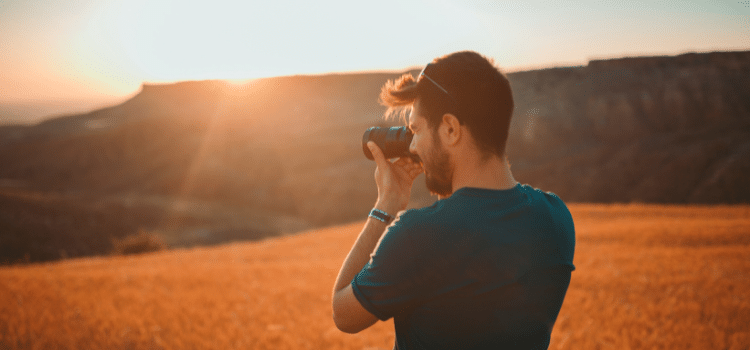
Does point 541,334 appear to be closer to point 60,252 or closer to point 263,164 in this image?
point 60,252

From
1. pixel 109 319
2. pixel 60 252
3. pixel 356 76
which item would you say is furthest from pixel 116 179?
pixel 109 319

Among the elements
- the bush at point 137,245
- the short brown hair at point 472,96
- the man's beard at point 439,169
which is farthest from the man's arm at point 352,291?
the bush at point 137,245

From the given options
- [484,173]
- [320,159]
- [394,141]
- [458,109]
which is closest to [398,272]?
[484,173]

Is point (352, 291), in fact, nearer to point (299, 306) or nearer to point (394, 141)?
point (394, 141)

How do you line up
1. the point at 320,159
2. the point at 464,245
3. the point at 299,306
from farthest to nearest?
the point at 320,159 → the point at 299,306 → the point at 464,245

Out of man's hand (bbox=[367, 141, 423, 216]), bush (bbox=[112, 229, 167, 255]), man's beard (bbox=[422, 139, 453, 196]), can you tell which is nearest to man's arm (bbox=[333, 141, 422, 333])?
man's hand (bbox=[367, 141, 423, 216])

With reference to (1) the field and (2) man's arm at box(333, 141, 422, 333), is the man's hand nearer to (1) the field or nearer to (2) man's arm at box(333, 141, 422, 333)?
(2) man's arm at box(333, 141, 422, 333)

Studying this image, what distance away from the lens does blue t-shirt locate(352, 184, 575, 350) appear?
4.01ft

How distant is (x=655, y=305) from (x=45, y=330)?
6.79 meters

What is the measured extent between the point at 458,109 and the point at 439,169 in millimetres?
235

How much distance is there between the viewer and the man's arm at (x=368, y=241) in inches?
53.5

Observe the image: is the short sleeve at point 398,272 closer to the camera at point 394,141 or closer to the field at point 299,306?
the camera at point 394,141

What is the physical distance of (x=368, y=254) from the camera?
4.85 feet

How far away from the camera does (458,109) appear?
4.41ft
